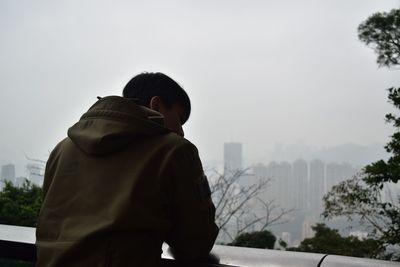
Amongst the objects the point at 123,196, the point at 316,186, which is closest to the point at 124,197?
the point at 123,196

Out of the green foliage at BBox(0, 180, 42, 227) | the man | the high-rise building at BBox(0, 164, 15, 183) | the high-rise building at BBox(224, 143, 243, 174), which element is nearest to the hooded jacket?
the man

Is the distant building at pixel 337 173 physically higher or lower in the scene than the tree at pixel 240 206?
higher

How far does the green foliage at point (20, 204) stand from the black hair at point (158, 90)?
226 centimetres

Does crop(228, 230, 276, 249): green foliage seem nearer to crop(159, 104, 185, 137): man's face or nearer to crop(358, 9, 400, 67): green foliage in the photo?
crop(358, 9, 400, 67): green foliage

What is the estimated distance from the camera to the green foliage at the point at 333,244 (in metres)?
4.31

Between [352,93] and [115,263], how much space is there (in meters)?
5.99

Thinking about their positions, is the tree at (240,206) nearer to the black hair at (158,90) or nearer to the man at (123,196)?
the black hair at (158,90)

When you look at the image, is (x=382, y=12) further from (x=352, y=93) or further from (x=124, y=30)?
(x=124, y=30)

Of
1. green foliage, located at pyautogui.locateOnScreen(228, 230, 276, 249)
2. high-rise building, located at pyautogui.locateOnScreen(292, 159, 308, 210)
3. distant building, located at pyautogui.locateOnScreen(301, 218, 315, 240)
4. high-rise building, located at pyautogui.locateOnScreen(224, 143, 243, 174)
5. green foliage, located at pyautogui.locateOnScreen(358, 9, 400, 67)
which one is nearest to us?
green foliage, located at pyautogui.locateOnScreen(358, 9, 400, 67)

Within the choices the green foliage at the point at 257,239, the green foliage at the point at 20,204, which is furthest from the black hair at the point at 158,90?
the green foliage at the point at 257,239

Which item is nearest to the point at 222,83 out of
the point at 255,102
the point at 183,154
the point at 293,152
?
the point at 255,102

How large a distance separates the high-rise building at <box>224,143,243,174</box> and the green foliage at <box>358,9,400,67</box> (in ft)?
6.41

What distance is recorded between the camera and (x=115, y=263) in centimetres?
85

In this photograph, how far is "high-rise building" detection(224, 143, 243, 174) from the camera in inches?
198
